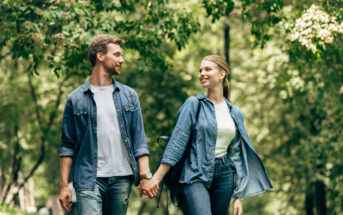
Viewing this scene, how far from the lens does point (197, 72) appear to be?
17188mm

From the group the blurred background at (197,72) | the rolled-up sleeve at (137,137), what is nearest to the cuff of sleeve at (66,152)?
the rolled-up sleeve at (137,137)

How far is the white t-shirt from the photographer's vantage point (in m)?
4.84

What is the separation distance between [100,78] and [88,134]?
21.9 inches

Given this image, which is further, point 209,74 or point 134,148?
point 209,74

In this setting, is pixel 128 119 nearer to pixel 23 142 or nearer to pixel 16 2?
pixel 16 2

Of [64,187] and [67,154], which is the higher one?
[67,154]

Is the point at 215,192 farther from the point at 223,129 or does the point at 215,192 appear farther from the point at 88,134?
the point at 88,134

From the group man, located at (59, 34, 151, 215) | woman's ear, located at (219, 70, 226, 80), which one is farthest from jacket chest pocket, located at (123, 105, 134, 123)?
woman's ear, located at (219, 70, 226, 80)

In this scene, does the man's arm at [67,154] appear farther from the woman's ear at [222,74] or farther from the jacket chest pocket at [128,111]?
the woman's ear at [222,74]

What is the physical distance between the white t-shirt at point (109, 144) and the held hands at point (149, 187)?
0.52ft

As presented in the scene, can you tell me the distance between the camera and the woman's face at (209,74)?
545 centimetres

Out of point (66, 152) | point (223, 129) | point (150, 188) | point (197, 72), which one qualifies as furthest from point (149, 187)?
point (197, 72)

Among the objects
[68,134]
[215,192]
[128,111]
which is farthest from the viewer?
[215,192]

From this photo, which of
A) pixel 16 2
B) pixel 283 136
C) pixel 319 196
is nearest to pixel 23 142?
pixel 283 136
